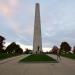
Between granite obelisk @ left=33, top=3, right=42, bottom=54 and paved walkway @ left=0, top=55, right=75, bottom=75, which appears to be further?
granite obelisk @ left=33, top=3, right=42, bottom=54

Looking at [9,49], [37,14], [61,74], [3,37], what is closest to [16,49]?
[9,49]

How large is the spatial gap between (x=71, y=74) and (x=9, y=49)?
313 ft

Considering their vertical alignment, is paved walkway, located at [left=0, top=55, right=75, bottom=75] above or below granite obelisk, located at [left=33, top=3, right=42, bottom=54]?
below

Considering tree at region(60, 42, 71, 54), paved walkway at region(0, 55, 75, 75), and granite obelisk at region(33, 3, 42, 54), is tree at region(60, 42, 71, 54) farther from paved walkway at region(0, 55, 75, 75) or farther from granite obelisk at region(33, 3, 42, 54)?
paved walkway at region(0, 55, 75, 75)

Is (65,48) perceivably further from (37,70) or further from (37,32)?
(37,70)

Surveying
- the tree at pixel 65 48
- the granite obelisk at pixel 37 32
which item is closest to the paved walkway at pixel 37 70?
the granite obelisk at pixel 37 32

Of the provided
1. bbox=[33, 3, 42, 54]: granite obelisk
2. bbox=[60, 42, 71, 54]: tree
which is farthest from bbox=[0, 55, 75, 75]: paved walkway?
bbox=[60, 42, 71, 54]: tree

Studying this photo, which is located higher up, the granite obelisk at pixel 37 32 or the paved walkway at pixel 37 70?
the granite obelisk at pixel 37 32

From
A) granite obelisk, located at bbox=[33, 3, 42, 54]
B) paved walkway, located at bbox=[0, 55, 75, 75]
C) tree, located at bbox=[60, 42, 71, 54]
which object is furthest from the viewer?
tree, located at bbox=[60, 42, 71, 54]

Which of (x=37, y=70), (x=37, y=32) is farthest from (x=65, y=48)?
(x=37, y=70)

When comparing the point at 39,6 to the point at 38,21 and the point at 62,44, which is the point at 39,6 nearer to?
the point at 38,21

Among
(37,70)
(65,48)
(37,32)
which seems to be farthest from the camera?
(65,48)

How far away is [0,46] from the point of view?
76.4m

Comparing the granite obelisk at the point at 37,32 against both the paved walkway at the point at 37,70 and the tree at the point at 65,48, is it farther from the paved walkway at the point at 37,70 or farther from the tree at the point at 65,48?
the paved walkway at the point at 37,70
